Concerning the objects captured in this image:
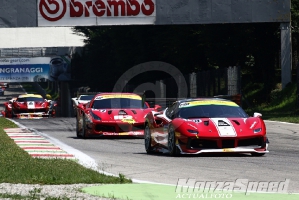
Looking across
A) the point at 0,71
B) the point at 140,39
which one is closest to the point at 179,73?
the point at 140,39

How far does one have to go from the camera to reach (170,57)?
179ft

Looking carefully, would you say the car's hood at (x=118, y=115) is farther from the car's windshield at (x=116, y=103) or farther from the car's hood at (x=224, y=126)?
the car's hood at (x=224, y=126)

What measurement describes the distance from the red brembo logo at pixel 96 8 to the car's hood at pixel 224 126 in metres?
24.5

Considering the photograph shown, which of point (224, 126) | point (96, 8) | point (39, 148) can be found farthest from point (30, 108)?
point (224, 126)

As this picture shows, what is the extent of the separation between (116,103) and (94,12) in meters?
17.4

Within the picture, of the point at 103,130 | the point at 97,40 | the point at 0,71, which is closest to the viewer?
the point at 103,130

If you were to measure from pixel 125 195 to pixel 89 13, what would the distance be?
99.8 feet

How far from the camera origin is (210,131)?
13.6 meters

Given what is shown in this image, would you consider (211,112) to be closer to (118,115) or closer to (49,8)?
(118,115)

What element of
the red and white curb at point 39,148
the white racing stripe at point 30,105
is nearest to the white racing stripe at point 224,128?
the red and white curb at point 39,148

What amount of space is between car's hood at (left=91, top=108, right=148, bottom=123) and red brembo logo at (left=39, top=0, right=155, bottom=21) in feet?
59.3

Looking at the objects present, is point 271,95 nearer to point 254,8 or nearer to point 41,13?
point 254,8

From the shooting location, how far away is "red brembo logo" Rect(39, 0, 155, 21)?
123 ft

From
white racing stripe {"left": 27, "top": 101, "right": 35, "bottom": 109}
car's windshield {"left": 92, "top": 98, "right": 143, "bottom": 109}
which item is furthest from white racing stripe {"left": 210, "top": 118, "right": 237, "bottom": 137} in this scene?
white racing stripe {"left": 27, "top": 101, "right": 35, "bottom": 109}
